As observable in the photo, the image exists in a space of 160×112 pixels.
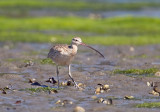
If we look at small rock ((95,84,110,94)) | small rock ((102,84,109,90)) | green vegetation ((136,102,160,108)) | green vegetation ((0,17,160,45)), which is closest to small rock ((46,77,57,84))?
small rock ((95,84,110,94))

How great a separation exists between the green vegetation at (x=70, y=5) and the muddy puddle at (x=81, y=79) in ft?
62.9

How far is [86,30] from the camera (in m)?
25.1

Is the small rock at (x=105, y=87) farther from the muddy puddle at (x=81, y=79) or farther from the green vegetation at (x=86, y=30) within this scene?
the green vegetation at (x=86, y=30)

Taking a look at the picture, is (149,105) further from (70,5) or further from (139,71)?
(70,5)

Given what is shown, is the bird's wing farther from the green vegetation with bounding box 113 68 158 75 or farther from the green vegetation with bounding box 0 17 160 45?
the green vegetation with bounding box 0 17 160 45

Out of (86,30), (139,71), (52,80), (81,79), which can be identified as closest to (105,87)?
(81,79)

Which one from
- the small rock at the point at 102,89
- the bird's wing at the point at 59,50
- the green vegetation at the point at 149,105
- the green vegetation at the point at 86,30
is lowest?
the green vegetation at the point at 149,105

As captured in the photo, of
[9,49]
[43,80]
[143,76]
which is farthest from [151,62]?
[9,49]

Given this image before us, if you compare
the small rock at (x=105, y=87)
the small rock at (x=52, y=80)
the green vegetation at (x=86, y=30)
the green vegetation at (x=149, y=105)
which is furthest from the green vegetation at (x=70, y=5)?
the green vegetation at (x=149, y=105)

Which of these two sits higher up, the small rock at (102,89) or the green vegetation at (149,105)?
the small rock at (102,89)

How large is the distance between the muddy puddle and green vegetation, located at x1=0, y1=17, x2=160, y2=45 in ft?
8.01

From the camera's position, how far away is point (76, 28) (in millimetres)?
25484

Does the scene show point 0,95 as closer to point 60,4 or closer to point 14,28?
point 14,28

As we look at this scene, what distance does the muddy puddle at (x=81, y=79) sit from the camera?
9.80 meters
